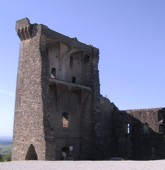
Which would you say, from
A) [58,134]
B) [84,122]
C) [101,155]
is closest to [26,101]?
[58,134]

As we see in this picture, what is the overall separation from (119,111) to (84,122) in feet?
17.7

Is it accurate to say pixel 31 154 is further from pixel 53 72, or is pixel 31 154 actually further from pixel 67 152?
pixel 53 72

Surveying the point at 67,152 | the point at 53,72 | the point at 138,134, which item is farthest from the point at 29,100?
the point at 138,134

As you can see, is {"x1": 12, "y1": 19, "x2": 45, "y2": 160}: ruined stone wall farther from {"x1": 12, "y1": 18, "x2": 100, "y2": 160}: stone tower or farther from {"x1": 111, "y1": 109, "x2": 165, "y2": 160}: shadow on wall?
{"x1": 111, "y1": 109, "x2": 165, "y2": 160}: shadow on wall

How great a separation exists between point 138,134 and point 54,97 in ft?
30.4

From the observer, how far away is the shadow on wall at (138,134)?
28.2 metres

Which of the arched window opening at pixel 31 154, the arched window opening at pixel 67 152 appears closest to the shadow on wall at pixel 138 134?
the arched window opening at pixel 67 152

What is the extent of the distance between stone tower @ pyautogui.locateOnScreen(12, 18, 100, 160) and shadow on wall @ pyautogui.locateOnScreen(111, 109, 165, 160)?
14.0ft

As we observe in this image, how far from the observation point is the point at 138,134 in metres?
29.2

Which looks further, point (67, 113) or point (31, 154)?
point (67, 113)
